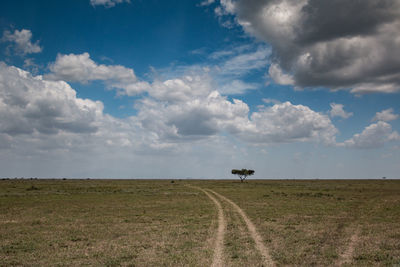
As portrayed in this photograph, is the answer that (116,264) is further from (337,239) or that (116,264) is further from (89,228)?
(337,239)

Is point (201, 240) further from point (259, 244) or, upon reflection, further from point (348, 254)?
point (348, 254)

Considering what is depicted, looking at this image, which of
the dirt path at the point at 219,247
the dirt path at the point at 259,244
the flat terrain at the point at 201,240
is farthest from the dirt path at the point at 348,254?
the dirt path at the point at 219,247

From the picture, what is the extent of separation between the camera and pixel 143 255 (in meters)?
13.9

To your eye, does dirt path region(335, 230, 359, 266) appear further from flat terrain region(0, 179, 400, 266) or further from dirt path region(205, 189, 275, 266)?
dirt path region(205, 189, 275, 266)

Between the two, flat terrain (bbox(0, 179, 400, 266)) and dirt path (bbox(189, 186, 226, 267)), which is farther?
flat terrain (bbox(0, 179, 400, 266))

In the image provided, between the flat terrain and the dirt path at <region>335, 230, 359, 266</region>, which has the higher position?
the dirt path at <region>335, 230, 359, 266</region>

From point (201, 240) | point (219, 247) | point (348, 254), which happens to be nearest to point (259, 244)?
point (219, 247)

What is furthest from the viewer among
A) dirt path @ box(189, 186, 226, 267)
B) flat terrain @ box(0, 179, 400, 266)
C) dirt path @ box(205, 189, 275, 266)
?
flat terrain @ box(0, 179, 400, 266)

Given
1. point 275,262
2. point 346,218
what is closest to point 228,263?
point 275,262

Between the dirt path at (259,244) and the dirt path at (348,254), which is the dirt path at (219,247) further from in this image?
the dirt path at (348,254)

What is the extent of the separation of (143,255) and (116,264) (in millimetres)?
1660

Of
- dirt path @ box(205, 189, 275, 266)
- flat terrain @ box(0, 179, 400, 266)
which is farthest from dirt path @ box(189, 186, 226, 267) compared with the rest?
dirt path @ box(205, 189, 275, 266)

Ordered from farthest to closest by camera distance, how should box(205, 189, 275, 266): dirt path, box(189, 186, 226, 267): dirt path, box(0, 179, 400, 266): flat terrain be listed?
box(0, 179, 400, 266): flat terrain
box(205, 189, 275, 266): dirt path
box(189, 186, 226, 267): dirt path

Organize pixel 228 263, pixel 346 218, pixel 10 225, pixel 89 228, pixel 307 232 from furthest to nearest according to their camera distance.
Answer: pixel 346 218 < pixel 10 225 < pixel 89 228 < pixel 307 232 < pixel 228 263
